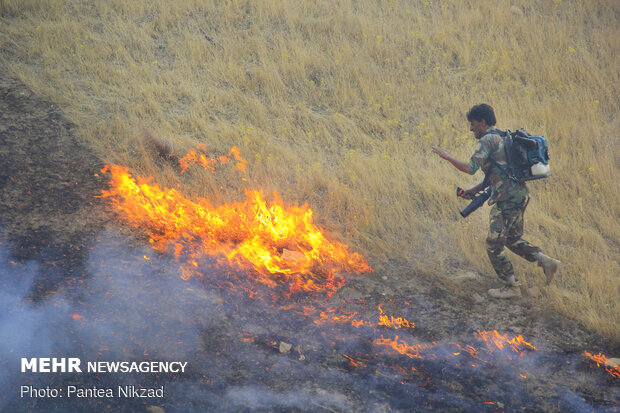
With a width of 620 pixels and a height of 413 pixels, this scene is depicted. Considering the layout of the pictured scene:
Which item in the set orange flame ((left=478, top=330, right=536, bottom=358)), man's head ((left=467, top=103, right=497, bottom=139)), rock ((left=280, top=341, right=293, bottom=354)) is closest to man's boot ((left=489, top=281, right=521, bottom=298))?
orange flame ((left=478, top=330, right=536, bottom=358))

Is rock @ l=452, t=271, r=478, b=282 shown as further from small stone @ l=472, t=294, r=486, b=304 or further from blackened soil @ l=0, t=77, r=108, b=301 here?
blackened soil @ l=0, t=77, r=108, b=301

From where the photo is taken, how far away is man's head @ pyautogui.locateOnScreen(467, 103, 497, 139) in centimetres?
480

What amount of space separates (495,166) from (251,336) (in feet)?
9.43

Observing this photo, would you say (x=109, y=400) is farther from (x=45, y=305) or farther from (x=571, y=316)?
(x=571, y=316)

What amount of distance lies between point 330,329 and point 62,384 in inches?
91.7

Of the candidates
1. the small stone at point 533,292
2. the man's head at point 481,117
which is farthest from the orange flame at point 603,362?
the man's head at point 481,117

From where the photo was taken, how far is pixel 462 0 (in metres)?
11.0

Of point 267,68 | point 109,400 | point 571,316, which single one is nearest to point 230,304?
point 109,400

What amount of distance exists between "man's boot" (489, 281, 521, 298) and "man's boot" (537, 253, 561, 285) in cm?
33

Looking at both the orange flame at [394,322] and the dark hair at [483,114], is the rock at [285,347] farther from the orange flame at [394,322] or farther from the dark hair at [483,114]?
the dark hair at [483,114]

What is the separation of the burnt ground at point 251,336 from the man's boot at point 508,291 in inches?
3.7

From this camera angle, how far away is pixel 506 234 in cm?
500

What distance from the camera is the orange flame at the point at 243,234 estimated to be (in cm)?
557

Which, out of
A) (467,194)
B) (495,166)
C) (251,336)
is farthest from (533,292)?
(251,336)
